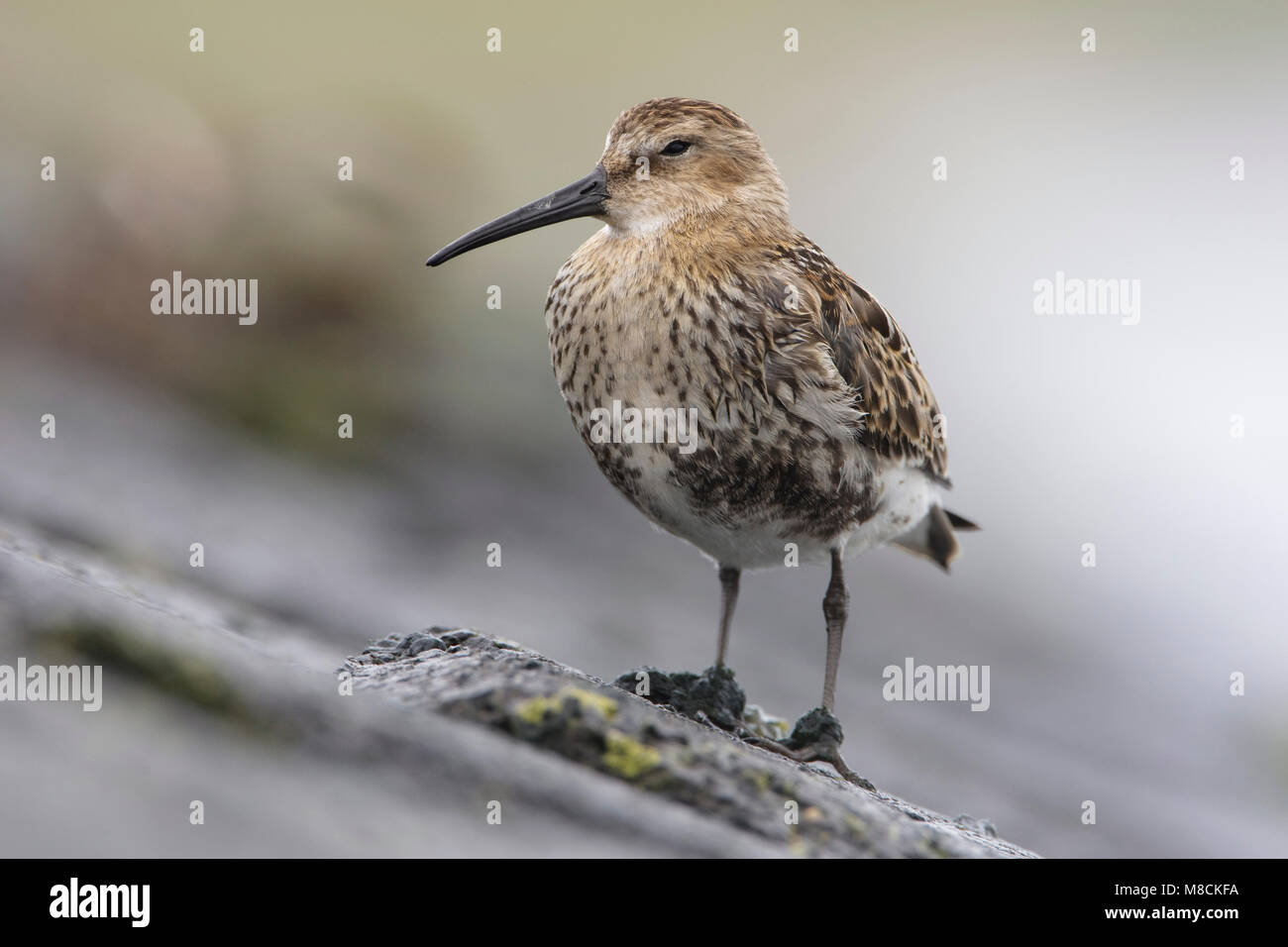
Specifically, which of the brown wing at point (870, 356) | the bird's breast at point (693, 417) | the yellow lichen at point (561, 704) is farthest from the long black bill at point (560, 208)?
the yellow lichen at point (561, 704)

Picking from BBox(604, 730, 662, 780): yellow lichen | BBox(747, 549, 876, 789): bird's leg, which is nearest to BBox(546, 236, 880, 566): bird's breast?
BBox(747, 549, 876, 789): bird's leg

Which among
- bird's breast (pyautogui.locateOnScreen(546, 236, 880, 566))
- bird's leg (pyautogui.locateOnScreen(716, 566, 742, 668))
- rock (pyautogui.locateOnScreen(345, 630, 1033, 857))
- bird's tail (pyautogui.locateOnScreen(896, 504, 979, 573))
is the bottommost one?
rock (pyautogui.locateOnScreen(345, 630, 1033, 857))

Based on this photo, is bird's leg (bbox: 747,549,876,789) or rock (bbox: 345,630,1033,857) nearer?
rock (bbox: 345,630,1033,857)

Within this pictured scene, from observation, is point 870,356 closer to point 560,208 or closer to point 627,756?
point 560,208

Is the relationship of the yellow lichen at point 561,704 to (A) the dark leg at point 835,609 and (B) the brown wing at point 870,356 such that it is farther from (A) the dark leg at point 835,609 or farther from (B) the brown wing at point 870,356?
(A) the dark leg at point 835,609

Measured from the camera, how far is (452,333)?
40.4 ft

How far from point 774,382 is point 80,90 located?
12520mm

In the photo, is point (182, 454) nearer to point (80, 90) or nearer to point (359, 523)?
point (359, 523)

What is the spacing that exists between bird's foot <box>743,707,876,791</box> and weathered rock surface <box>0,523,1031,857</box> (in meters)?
1.27

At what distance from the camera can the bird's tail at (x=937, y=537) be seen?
313 inches

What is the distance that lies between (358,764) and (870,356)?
415cm

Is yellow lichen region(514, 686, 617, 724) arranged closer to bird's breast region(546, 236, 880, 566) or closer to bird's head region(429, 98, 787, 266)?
bird's breast region(546, 236, 880, 566)

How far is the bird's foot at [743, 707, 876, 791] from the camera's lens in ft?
19.5

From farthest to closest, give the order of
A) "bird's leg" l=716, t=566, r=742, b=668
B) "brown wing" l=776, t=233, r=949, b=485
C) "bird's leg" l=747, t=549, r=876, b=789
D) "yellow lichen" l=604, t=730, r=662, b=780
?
"bird's leg" l=716, t=566, r=742, b=668 < "brown wing" l=776, t=233, r=949, b=485 < "bird's leg" l=747, t=549, r=876, b=789 < "yellow lichen" l=604, t=730, r=662, b=780
